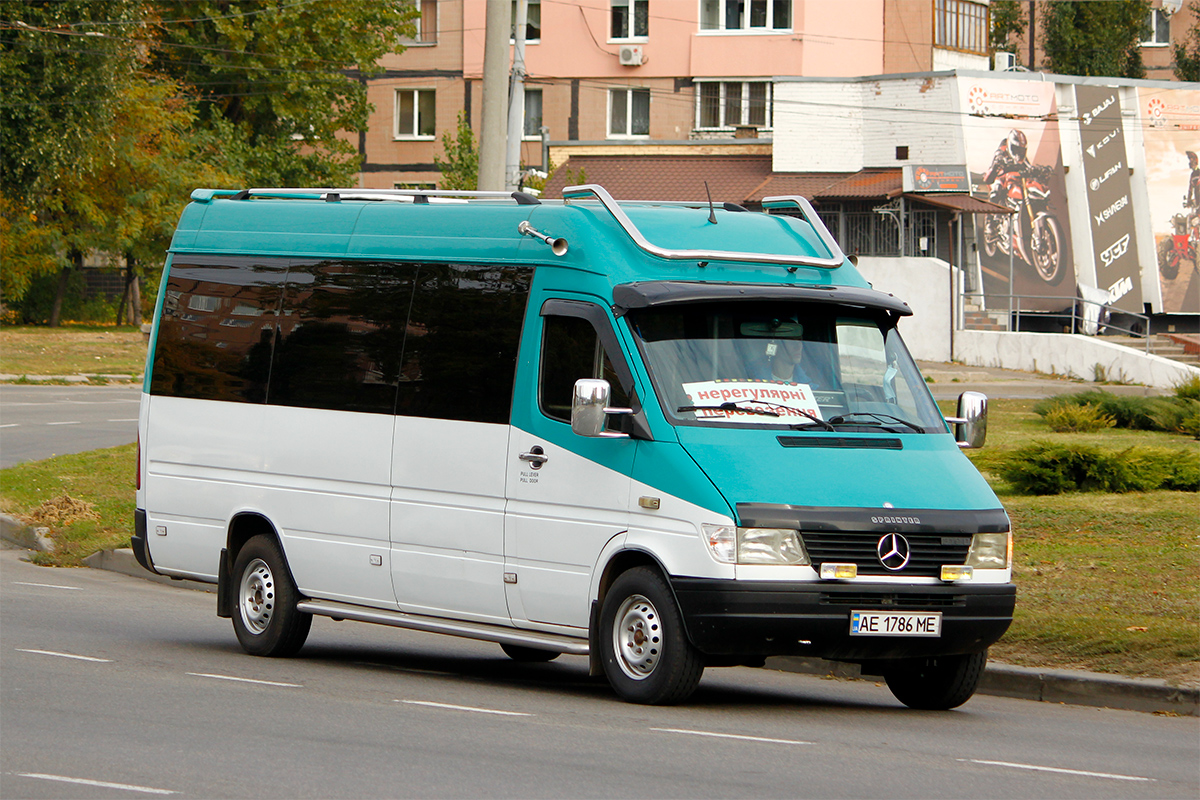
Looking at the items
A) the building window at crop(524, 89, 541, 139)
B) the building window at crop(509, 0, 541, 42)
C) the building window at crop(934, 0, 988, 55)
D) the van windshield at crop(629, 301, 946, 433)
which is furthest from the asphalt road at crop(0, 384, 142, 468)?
the building window at crop(934, 0, 988, 55)

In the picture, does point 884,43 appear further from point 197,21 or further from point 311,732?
point 311,732

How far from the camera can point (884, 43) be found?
190ft

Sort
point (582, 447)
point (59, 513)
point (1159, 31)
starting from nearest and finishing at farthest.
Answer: point (582, 447) → point (59, 513) → point (1159, 31)

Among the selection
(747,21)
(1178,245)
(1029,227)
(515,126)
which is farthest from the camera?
(747,21)

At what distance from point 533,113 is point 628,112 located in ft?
11.6

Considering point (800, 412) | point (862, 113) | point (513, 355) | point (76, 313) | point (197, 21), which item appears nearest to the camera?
point (800, 412)

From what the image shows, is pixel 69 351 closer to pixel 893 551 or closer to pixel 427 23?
pixel 427 23

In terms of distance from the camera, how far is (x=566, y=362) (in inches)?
378

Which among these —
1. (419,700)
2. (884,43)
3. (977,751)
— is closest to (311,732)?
(419,700)

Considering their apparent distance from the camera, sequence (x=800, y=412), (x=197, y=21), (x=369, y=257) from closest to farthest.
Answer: (x=800, y=412)
(x=369, y=257)
(x=197, y=21)

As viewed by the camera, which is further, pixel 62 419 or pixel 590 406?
pixel 62 419

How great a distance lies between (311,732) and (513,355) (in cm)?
268

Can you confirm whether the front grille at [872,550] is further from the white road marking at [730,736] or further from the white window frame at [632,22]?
the white window frame at [632,22]

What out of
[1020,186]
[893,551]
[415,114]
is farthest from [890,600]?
[415,114]
